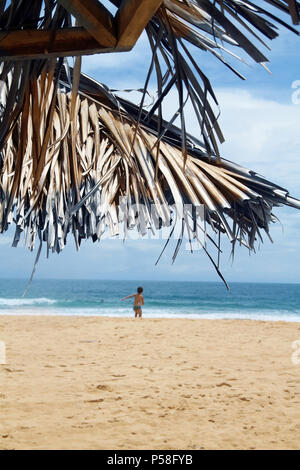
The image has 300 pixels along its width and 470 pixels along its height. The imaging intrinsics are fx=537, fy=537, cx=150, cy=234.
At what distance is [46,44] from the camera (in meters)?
1.19

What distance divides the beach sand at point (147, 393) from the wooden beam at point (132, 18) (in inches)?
93.2

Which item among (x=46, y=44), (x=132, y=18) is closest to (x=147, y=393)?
(x=46, y=44)

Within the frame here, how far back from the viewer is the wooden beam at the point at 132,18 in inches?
40.1

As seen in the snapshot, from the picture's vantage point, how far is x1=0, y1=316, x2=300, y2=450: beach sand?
311 centimetres

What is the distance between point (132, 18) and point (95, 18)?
0.09 m

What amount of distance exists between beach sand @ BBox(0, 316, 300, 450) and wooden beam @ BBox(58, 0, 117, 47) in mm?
2362

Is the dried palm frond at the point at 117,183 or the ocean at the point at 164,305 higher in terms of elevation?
the dried palm frond at the point at 117,183

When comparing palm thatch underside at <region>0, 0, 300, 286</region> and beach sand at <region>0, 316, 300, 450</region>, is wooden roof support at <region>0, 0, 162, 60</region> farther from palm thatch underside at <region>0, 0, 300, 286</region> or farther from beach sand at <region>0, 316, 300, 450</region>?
beach sand at <region>0, 316, 300, 450</region>

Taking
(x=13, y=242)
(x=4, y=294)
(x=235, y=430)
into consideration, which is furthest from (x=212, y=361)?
(x=4, y=294)

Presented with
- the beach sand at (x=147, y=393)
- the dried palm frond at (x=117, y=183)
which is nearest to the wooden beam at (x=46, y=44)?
the dried palm frond at (x=117, y=183)

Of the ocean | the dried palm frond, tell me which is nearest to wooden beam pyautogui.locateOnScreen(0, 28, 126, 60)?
the dried palm frond

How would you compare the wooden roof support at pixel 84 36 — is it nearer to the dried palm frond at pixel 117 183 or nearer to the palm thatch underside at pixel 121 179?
the palm thatch underside at pixel 121 179

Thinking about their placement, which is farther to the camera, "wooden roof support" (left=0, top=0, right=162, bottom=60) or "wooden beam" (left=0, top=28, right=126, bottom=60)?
"wooden beam" (left=0, top=28, right=126, bottom=60)

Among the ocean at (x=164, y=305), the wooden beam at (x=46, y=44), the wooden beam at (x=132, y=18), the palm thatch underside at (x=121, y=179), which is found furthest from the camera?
the ocean at (x=164, y=305)
